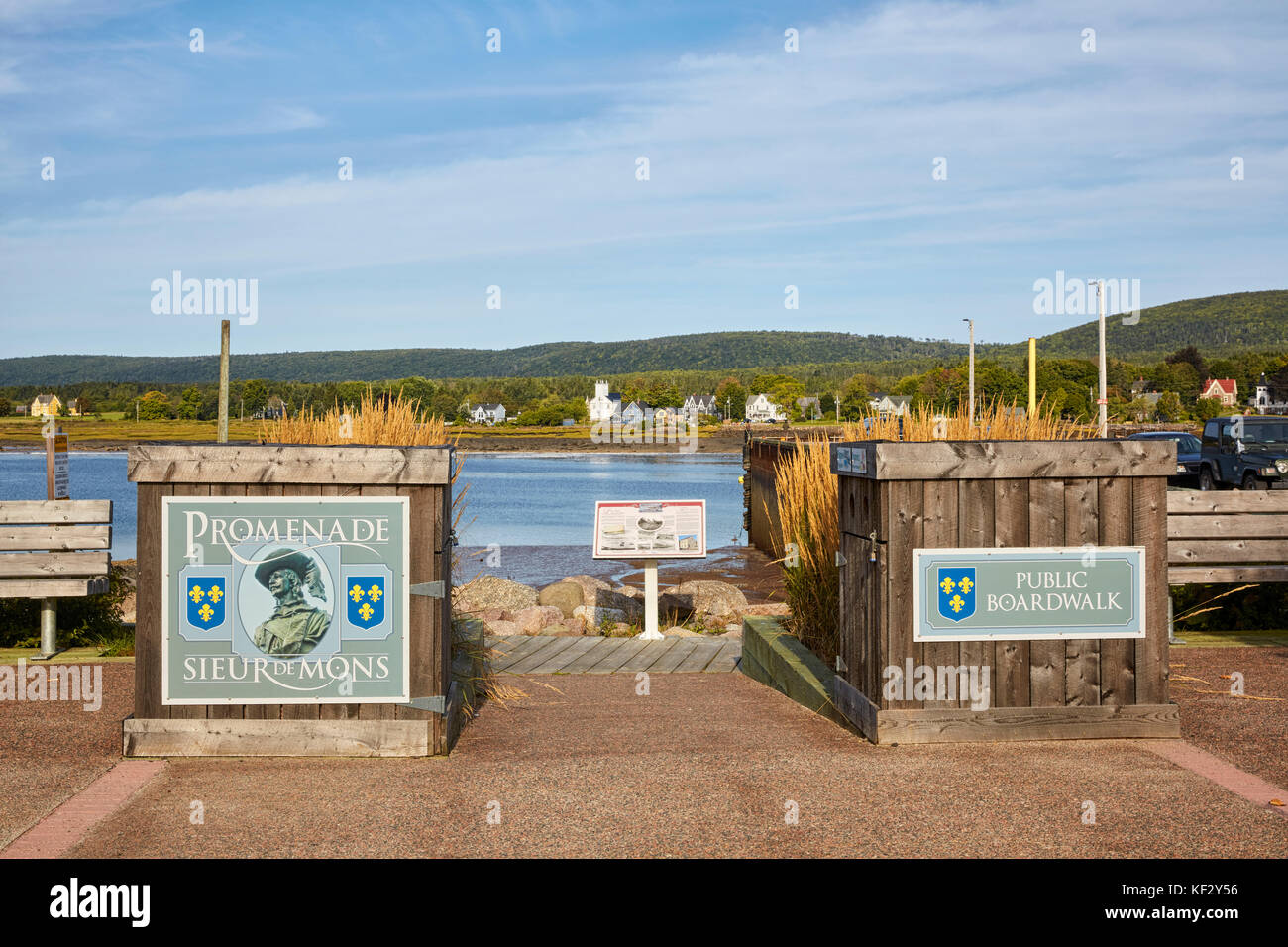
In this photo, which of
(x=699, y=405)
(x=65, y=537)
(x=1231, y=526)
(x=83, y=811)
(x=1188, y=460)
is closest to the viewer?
(x=83, y=811)

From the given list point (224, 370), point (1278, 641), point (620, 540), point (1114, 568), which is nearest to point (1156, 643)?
point (1114, 568)

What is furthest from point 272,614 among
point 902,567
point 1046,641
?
point 1046,641

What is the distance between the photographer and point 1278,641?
804 cm

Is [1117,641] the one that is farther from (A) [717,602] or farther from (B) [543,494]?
(B) [543,494]

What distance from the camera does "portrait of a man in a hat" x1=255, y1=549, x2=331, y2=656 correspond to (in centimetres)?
530

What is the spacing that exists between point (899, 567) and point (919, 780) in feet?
3.45

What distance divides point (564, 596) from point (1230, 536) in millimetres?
8338

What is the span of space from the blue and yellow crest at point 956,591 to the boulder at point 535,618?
5983 mm

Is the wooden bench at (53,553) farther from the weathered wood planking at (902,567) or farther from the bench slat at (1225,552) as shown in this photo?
the bench slat at (1225,552)

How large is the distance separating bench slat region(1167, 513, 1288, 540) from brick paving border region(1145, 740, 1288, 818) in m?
3.22

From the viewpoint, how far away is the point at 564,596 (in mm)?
14578

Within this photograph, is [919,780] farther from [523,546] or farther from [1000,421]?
[523,546]

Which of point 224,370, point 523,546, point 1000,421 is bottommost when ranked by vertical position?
point 523,546
